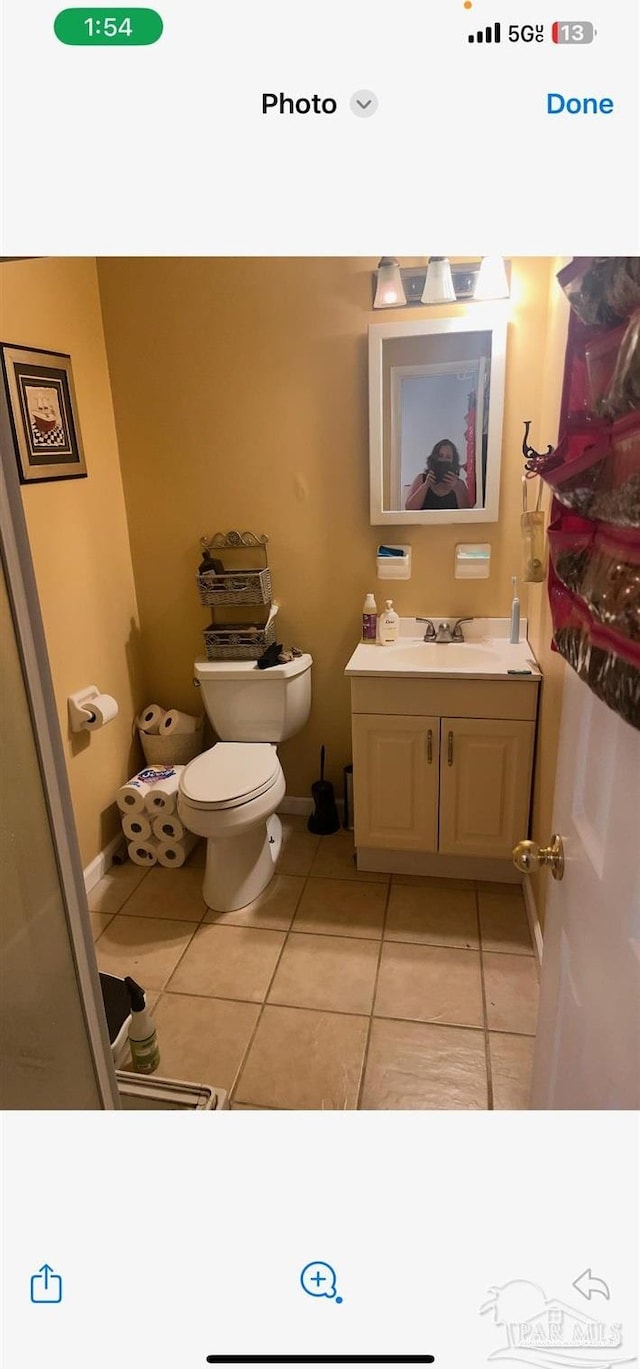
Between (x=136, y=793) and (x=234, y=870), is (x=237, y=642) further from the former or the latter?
(x=234, y=870)

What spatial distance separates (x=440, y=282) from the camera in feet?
6.40

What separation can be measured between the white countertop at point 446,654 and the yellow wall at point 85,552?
905mm

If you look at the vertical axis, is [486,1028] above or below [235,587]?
below

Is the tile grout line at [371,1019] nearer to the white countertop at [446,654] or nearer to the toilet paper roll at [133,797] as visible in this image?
the white countertop at [446,654]

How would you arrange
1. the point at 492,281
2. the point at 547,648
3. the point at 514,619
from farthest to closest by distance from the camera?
1. the point at 514,619
2. the point at 492,281
3. the point at 547,648

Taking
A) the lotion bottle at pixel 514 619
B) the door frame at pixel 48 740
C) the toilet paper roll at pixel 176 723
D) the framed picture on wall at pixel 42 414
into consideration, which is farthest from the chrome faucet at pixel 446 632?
the door frame at pixel 48 740

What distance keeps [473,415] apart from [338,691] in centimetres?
107
